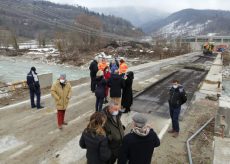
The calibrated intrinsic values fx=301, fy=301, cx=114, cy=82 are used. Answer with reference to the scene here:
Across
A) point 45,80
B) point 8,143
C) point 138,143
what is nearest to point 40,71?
point 45,80

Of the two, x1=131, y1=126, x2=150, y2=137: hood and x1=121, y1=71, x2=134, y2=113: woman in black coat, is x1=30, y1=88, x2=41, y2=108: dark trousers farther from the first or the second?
x1=131, y1=126, x2=150, y2=137: hood

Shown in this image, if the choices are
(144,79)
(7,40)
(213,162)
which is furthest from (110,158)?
(7,40)

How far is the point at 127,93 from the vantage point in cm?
1112

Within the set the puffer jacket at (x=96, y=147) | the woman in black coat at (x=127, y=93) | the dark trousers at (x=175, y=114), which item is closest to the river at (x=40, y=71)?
the woman in black coat at (x=127, y=93)

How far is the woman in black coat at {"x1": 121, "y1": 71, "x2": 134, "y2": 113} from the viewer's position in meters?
10.8

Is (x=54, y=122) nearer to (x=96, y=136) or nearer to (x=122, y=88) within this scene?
(x=122, y=88)

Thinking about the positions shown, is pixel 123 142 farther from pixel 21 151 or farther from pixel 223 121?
pixel 223 121

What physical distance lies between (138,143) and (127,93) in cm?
632

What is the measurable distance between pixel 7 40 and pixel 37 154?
87.6m

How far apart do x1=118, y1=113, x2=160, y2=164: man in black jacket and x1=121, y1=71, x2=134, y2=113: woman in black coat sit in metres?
5.83

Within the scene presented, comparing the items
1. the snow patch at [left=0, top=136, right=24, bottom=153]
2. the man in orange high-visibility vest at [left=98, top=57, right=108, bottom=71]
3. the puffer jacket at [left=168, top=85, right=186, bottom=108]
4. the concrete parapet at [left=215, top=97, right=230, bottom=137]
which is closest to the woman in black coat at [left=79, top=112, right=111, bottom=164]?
the snow patch at [left=0, top=136, right=24, bottom=153]

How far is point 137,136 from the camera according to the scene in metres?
4.80

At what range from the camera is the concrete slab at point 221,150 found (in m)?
7.93

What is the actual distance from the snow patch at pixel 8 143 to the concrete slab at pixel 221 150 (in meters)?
5.37
